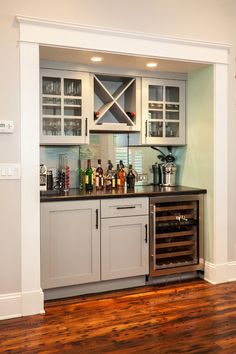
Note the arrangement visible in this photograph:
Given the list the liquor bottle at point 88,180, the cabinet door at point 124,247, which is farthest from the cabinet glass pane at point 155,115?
the cabinet door at point 124,247

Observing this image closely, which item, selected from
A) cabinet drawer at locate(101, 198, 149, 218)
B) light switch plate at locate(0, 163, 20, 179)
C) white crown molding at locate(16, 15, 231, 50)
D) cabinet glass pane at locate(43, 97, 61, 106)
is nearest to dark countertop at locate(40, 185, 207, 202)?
cabinet drawer at locate(101, 198, 149, 218)

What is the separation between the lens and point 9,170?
299 centimetres

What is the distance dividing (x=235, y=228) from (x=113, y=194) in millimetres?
1389

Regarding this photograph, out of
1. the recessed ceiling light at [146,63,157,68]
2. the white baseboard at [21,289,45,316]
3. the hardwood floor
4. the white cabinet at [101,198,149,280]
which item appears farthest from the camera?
the recessed ceiling light at [146,63,157,68]

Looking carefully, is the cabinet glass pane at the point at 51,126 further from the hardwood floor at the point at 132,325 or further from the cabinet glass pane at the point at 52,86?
the hardwood floor at the point at 132,325

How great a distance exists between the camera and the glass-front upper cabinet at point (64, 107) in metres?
3.58

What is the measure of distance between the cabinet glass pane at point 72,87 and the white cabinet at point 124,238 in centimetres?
111

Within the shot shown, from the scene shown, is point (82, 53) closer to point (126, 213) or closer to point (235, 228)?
point (126, 213)

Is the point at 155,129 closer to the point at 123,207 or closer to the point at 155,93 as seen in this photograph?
the point at 155,93

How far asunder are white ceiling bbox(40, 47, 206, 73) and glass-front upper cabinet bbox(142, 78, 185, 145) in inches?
6.8

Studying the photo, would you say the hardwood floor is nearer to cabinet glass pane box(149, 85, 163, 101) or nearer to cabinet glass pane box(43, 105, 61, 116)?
cabinet glass pane box(43, 105, 61, 116)

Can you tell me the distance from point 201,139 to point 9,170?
2044 millimetres

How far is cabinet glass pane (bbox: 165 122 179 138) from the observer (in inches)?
164

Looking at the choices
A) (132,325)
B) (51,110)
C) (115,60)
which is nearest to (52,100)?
(51,110)
